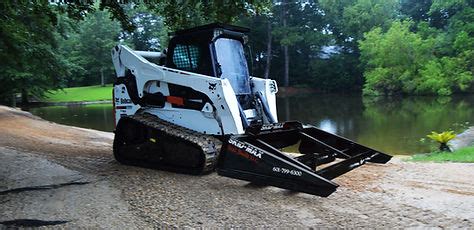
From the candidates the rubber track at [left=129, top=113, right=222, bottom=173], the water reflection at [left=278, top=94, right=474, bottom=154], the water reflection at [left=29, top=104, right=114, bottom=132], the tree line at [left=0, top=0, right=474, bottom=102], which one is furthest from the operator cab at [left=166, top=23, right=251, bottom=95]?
the tree line at [left=0, top=0, right=474, bottom=102]

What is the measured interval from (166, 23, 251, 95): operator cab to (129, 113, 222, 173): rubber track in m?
0.98

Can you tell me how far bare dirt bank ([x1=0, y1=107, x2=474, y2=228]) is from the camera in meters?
4.80

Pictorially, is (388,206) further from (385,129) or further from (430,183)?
(385,129)

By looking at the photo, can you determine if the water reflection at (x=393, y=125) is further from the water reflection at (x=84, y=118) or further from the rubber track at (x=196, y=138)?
the water reflection at (x=84, y=118)

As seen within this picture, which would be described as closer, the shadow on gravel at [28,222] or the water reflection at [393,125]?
the shadow on gravel at [28,222]

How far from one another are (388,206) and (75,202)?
12.1ft

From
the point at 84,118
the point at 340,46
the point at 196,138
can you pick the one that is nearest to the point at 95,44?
the point at 340,46

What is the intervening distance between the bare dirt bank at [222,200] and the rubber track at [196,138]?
29cm

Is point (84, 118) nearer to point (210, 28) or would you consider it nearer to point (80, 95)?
point (210, 28)

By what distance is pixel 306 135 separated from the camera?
683 cm

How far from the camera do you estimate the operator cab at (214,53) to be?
23.5ft

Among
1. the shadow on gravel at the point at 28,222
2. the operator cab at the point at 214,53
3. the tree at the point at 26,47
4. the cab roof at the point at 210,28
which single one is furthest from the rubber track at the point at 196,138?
the tree at the point at 26,47

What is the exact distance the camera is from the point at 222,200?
5547 millimetres

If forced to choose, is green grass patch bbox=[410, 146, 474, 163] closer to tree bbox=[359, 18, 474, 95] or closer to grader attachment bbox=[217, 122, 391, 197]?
grader attachment bbox=[217, 122, 391, 197]
